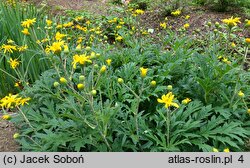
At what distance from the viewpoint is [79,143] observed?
2.10 meters

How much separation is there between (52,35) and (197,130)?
1963 mm

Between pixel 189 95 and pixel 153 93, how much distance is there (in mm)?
402

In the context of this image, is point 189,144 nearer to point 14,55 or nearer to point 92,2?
point 14,55

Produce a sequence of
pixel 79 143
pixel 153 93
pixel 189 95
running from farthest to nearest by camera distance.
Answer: pixel 189 95 → pixel 153 93 → pixel 79 143

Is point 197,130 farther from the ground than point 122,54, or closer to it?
closer to it

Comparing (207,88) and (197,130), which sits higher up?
(207,88)

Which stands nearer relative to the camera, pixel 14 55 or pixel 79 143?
pixel 79 143

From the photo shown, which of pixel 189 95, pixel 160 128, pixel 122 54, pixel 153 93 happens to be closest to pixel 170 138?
pixel 160 128

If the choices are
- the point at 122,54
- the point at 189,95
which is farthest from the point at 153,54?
the point at 189,95

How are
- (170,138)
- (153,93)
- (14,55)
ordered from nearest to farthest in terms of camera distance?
(170,138) → (153,93) → (14,55)

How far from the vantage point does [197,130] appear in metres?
2.39

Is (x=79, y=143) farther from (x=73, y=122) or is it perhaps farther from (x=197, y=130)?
(x=197, y=130)

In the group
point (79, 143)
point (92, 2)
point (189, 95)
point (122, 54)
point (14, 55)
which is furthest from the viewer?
point (92, 2)

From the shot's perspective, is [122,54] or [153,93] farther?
[122,54]
